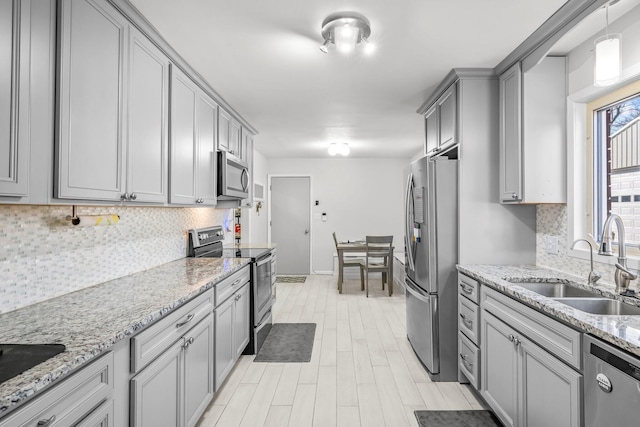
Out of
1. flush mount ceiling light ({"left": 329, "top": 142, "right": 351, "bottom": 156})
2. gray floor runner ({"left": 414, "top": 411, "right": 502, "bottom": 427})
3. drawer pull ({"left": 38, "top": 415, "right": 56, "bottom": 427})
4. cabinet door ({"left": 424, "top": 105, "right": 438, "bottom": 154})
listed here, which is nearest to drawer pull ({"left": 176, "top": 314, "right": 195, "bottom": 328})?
drawer pull ({"left": 38, "top": 415, "right": 56, "bottom": 427})

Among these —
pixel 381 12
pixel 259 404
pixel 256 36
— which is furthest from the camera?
pixel 259 404

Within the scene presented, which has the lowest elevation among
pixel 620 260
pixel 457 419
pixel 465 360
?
pixel 457 419

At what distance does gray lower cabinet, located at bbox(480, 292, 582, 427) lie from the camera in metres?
1.42

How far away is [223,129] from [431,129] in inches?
81.2

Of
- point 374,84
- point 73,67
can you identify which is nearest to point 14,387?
point 73,67

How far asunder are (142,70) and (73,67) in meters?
0.58

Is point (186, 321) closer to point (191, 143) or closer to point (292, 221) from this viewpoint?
point (191, 143)

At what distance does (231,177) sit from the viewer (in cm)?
326

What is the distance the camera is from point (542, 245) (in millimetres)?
2562

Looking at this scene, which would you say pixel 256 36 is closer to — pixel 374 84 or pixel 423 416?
pixel 374 84

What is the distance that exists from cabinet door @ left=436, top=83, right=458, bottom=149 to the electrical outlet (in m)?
1.01

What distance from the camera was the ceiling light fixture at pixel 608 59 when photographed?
5.27 ft

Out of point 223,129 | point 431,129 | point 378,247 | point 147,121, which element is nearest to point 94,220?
point 147,121

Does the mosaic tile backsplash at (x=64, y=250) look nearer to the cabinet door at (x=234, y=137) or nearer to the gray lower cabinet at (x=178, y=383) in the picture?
the gray lower cabinet at (x=178, y=383)
